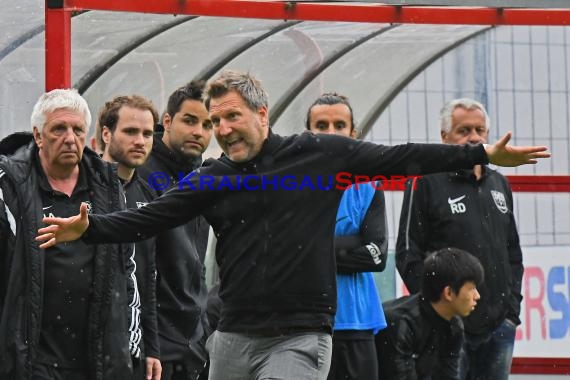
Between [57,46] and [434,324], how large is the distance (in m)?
2.68

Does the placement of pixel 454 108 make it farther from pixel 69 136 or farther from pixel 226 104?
pixel 69 136

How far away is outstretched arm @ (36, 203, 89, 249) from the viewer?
16.6 feet

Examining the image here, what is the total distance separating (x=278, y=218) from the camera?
5270 millimetres

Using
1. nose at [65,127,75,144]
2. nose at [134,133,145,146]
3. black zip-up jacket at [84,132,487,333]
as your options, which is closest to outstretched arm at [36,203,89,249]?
black zip-up jacket at [84,132,487,333]

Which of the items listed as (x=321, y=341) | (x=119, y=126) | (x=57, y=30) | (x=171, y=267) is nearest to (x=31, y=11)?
(x=57, y=30)

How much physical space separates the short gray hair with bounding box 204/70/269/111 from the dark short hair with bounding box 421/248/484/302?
78.9 inches

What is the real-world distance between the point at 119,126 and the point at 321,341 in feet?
6.44

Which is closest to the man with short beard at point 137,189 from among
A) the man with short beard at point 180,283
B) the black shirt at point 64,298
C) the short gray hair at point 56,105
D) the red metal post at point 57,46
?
the man with short beard at point 180,283

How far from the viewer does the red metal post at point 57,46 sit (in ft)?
24.6

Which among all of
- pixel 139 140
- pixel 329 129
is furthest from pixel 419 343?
pixel 139 140

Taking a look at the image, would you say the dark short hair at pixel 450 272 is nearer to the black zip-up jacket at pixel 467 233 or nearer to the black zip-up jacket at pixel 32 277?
the black zip-up jacket at pixel 467 233

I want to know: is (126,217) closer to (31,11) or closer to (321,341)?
(321,341)

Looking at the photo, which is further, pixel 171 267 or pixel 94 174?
pixel 171 267

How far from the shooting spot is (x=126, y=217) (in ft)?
17.4
